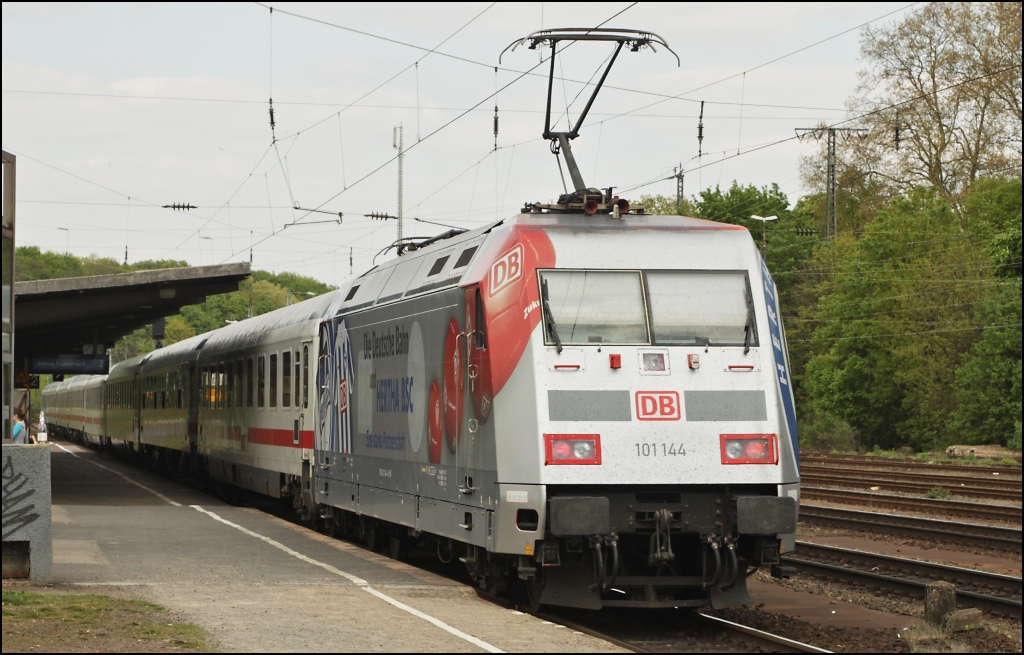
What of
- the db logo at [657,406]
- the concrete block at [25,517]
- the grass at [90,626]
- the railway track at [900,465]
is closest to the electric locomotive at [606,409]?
the db logo at [657,406]

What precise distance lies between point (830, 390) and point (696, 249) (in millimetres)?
39768

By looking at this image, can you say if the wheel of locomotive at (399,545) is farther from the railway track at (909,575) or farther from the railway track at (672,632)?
the railway track at (909,575)

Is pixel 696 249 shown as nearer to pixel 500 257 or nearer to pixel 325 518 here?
pixel 500 257

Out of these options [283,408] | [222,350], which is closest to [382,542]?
[283,408]

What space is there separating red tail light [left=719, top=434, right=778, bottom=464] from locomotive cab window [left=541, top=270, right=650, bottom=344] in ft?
3.47

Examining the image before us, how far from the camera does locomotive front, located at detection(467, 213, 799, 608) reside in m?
10.3

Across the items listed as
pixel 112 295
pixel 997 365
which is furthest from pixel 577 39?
pixel 997 365

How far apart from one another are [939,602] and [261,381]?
1333cm

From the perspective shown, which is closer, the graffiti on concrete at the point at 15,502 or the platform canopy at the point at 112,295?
the graffiti on concrete at the point at 15,502

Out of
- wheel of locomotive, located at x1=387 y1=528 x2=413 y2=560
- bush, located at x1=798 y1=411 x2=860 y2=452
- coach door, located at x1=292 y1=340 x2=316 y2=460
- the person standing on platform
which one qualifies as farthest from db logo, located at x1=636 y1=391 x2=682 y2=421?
bush, located at x1=798 y1=411 x2=860 y2=452

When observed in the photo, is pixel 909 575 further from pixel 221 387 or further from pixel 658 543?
pixel 221 387

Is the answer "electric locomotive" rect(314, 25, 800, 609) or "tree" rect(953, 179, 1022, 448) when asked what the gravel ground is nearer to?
"electric locomotive" rect(314, 25, 800, 609)

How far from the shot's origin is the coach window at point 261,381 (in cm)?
2191

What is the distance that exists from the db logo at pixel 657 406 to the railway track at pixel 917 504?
12565 mm
